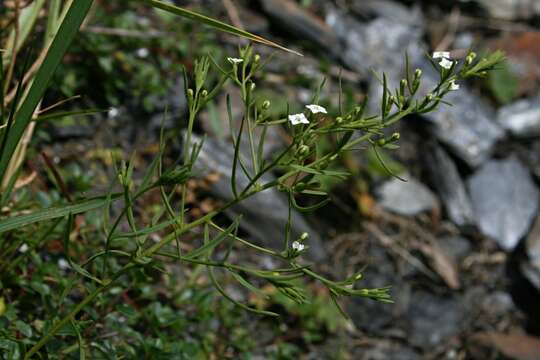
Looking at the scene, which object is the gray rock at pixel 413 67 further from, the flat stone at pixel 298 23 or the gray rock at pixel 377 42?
the flat stone at pixel 298 23

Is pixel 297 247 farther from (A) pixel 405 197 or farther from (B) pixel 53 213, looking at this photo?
(A) pixel 405 197

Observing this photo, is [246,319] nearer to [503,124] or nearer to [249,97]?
[249,97]

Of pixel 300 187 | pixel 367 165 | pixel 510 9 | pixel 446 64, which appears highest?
pixel 446 64

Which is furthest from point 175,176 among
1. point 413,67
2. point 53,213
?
point 413,67

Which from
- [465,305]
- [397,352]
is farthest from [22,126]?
[465,305]

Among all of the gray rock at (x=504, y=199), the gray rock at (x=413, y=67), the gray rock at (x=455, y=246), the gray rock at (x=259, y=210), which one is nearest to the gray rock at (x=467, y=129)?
the gray rock at (x=413, y=67)

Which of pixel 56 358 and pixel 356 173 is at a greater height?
pixel 56 358
